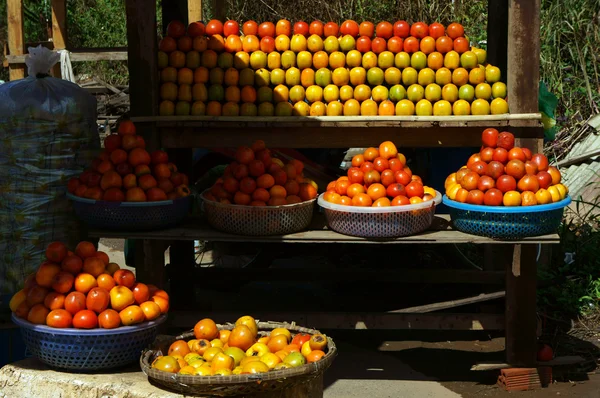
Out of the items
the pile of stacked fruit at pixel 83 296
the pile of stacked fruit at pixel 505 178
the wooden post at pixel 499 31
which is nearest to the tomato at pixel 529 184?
the pile of stacked fruit at pixel 505 178

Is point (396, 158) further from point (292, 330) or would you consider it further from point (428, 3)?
point (428, 3)

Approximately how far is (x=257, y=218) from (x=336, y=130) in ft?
3.06

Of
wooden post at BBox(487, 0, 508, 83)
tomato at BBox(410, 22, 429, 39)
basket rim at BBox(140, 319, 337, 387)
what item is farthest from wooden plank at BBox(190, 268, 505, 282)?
basket rim at BBox(140, 319, 337, 387)

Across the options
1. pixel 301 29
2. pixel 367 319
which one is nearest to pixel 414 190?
pixel 367 319

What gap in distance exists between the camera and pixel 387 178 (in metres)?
4.59

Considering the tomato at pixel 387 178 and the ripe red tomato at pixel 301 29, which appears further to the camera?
the ripe red tomato at pixel 301 29

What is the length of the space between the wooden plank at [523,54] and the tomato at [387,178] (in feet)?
3.11

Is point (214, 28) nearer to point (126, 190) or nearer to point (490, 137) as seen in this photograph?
point (126, 190)

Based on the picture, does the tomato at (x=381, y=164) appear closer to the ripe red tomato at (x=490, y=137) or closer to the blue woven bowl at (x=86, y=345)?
the ripe red tomato at (x=490, y=137)

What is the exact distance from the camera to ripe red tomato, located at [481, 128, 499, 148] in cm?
470

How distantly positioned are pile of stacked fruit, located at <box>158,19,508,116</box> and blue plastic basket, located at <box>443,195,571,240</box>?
81cm

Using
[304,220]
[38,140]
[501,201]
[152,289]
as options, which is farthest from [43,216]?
[501,201]

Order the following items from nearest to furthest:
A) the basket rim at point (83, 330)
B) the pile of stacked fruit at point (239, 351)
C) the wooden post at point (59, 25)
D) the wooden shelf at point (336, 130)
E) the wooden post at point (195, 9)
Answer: the pile of stacked fruit at point (239, 351)
the basket rim at point (83, 330)
the wooden shelf at point (336, 130)
the wooden post at point (195, 9)
the wooden post at point (59, 25)

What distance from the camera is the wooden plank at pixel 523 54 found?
4883mm
